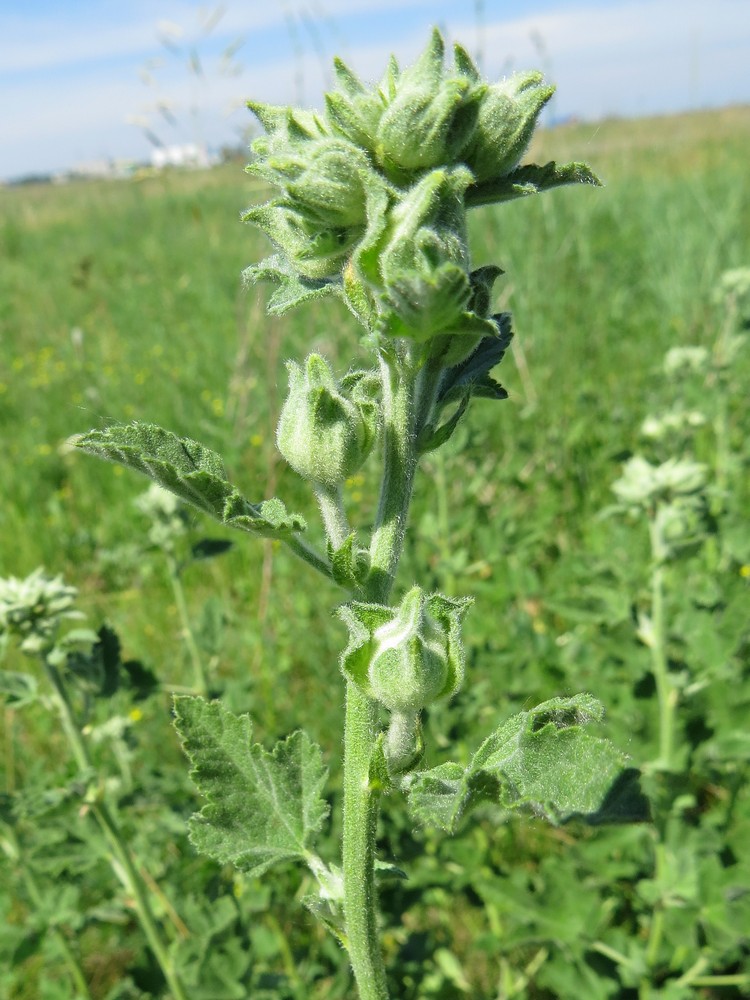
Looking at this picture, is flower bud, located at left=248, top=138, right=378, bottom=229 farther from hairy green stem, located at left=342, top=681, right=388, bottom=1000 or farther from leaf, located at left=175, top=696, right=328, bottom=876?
leaf, located at left=175, top=696, right=328, bottom=876

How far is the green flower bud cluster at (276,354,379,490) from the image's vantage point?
4.14 feet

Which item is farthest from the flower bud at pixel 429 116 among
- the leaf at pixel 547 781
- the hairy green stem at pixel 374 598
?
the leaf at pixel 547 781

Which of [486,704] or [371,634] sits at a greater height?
[371,634]

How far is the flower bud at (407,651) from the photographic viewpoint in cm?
113

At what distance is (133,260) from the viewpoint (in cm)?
1104

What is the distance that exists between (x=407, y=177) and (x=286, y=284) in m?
0.28

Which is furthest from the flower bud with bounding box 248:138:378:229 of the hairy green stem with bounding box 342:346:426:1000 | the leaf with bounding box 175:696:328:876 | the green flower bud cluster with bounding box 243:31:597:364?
the leaf with bounding box 175:696:328:876

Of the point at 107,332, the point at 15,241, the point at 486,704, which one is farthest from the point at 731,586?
the point at 15,241

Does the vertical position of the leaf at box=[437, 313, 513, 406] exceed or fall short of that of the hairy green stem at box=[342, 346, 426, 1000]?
it exceeds it

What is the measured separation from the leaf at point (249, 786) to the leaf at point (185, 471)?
1.28ft

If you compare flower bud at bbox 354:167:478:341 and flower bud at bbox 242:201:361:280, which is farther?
flower bud at bbox 242:201:361:280

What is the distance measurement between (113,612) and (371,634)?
3.46 m

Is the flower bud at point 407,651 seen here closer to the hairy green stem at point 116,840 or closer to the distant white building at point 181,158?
the hairy green stem at point 116,840

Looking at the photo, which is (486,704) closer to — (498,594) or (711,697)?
(498,594)
